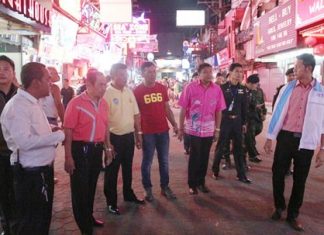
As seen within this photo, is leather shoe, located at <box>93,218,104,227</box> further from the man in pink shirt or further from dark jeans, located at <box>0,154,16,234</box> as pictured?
the man in pink shirt

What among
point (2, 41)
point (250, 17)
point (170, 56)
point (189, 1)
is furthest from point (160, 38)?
point (2, 41)

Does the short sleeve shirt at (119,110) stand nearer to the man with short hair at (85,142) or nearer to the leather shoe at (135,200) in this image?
the man with short hair at (85,142)

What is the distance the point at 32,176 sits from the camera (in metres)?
3.52

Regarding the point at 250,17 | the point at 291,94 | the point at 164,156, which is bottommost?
the point at 164,156

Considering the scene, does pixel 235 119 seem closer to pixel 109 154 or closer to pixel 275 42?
pixel 109 154

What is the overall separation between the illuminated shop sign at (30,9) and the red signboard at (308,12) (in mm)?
6395

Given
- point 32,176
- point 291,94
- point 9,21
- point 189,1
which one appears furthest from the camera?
point 189,1

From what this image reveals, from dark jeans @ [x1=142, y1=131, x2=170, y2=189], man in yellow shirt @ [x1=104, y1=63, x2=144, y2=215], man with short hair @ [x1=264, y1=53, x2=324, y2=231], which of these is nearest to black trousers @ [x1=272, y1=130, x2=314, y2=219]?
man with short hair @ [x1=264, y1=53, x2=324, y2=231]

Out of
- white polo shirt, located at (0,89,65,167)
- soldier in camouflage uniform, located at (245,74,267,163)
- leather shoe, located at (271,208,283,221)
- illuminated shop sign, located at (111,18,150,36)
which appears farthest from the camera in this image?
illuminated shop sign, located at (111,18,150,36)

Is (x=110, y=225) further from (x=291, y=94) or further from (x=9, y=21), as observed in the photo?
(x=9, y=21)

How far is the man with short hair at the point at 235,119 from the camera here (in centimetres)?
701

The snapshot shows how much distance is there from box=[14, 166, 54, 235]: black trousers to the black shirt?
4051 mm

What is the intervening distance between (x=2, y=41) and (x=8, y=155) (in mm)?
5685

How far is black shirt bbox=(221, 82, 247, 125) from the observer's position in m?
7.04
